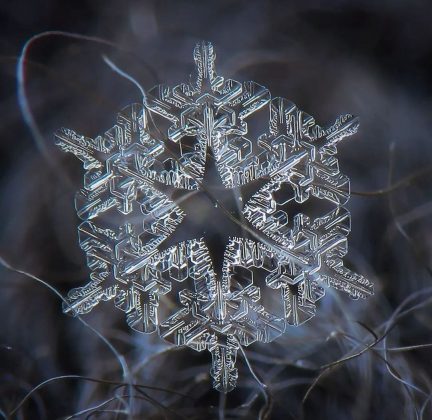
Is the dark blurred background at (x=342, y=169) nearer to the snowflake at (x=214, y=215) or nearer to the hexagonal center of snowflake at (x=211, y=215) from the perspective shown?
the snowflake at (x=214, y=215)

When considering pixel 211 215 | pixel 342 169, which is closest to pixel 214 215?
pixel 211 215

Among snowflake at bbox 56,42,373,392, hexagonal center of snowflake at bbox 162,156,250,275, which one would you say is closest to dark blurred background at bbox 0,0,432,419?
snowflake at bbox 56,42,373,392

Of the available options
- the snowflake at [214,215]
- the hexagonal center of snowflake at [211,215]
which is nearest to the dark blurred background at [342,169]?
the snowflake at [214,215]

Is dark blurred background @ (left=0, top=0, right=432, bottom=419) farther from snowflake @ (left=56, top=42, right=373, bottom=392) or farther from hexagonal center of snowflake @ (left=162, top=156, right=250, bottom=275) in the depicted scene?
hexagonal center of snowflake @ (left=162, top=156, right=250, bottom=275)

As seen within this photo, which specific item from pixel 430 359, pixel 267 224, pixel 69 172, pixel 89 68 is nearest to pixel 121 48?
pixel 89 68

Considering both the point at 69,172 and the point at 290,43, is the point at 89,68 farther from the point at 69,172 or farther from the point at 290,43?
the point at 290,43
